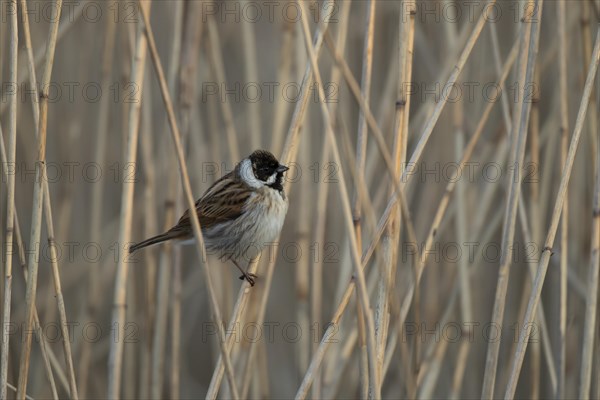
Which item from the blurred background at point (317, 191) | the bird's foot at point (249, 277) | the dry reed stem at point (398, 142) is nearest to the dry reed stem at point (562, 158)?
the blurred background at point (317, 191)

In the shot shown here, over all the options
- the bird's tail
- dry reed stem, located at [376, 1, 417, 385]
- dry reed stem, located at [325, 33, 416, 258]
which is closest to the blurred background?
dry reed stem, located at [376, 1, 417, 385]

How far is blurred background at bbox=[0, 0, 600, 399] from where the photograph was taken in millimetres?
2623

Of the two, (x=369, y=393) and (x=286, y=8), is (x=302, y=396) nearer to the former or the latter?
(x=369, y=393)

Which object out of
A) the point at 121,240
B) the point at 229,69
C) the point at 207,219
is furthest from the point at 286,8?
the point at 229,69

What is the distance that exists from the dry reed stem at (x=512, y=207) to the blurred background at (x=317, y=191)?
0.01 metres

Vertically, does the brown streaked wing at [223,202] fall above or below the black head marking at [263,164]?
below

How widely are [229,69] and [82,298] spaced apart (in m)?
1.66

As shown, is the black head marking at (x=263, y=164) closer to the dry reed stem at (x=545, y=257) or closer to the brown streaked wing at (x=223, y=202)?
the brown streaked wing at (x=223, y=202)

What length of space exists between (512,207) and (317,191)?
5.16ft

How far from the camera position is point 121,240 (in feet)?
8.66

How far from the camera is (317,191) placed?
12.9 ft

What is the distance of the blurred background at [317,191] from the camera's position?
2.62 metres

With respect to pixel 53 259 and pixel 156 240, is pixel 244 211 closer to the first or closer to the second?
pixel 156 240

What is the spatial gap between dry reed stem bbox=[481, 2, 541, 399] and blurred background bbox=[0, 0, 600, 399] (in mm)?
10
